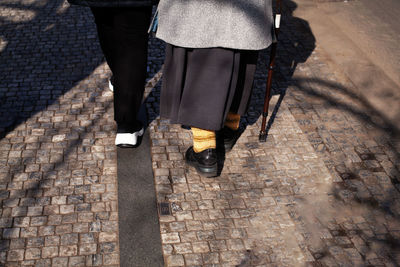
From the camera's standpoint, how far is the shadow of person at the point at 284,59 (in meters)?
4.87

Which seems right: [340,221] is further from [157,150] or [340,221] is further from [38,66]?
[38,66]

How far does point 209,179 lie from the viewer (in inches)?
155

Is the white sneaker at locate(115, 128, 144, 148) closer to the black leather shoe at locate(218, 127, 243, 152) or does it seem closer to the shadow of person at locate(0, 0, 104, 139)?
the black leather shoe at locate(218, 127, 243, 152)

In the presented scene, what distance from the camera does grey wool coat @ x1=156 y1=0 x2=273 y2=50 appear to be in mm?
3170

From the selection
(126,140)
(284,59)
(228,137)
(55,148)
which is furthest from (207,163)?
(284,59)

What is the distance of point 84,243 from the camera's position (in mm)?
3309

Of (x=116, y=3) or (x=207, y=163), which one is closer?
(x=116, y=3)

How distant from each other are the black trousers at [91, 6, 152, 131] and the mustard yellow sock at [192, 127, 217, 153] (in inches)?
24.7

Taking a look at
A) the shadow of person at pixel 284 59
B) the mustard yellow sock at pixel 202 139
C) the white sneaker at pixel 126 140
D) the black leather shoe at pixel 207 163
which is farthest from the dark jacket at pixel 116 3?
the shadow of person at pixel 284 59

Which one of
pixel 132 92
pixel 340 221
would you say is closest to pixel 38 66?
pixel 132 92

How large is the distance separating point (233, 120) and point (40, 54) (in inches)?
107

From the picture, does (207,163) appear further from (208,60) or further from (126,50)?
(126,50)

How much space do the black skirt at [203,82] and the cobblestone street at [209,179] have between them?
0.58 m

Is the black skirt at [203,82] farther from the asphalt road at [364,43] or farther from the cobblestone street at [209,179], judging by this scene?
the asphalt road at [364,43]
